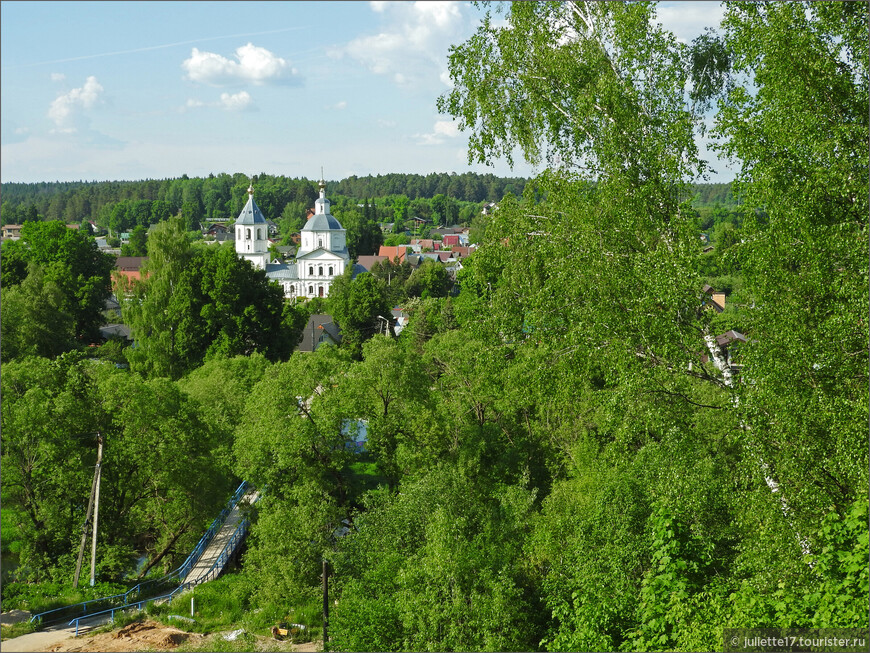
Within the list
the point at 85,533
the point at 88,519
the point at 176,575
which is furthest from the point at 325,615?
the point at 88,519

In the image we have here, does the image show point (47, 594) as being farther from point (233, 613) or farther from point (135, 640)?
point (233, 613)

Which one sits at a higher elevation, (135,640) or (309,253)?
(309,253)

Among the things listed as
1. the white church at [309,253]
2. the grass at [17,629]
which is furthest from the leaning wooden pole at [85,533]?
the white church at [309,253]

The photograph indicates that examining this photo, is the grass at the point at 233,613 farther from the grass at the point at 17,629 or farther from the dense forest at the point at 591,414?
the grass at the point at 17,629

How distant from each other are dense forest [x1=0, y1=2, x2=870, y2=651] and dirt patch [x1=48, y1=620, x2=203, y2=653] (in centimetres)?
184

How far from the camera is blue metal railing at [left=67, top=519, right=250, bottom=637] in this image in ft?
49.6

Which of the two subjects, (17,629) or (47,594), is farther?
(47,594)

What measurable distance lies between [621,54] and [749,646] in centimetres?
691

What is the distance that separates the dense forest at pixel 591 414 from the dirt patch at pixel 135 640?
6.05 ft

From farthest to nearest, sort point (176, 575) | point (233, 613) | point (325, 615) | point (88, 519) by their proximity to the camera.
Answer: point (176, 575), point (88, 519), point (233, 613), point (325, 615)

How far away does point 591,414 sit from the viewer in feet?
57.9

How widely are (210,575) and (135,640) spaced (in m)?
4.73

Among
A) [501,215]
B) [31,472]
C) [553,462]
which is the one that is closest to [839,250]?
[501,215]

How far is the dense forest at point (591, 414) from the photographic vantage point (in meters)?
8.10
